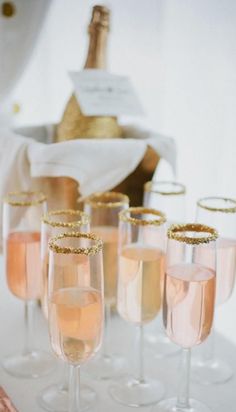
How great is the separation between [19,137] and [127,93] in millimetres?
270

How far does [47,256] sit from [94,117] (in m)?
0.42

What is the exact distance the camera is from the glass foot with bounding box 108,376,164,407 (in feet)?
3.33

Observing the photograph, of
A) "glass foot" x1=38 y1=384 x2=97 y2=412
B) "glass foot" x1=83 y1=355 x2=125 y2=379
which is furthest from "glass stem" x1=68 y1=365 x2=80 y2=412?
"glass foot" x1=83 y1=355 x2=125 y2=379

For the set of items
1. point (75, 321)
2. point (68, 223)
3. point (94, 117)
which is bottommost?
point (75, 321)

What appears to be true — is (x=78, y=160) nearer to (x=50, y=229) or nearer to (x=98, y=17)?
(x=50, y=229)

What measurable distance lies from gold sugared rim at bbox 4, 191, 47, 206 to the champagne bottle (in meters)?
0.19

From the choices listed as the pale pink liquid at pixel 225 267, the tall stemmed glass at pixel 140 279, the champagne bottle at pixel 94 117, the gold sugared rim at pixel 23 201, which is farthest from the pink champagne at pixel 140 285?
the champagne bottle at pixel 94 117

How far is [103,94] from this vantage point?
4.32ft

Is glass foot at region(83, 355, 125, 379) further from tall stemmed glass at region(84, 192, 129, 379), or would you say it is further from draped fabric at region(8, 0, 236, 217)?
draped fabric at region(8, 0, 236, 217)

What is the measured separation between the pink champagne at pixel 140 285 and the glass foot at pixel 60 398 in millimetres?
145

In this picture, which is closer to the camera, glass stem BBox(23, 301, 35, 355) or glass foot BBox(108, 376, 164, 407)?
glass foot BBox(108, 376, 164, 407)

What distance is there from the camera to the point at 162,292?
974 mm

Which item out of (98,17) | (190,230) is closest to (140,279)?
(190,230)

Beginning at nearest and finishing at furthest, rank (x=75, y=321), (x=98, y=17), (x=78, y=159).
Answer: (x=75, y=321), (x=78, y=159), (x=98, y=17)
